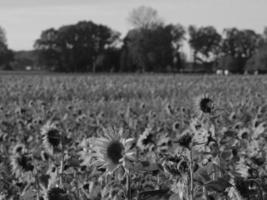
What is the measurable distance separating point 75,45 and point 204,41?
79.5ft

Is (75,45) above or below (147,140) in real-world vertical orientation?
above

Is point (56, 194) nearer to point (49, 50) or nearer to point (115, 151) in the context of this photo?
point (115, 151)

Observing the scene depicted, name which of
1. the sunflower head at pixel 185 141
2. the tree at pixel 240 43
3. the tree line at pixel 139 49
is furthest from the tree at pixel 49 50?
the sunflower head at pixel 185 141

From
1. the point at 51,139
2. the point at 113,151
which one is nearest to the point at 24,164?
the point at 51,139

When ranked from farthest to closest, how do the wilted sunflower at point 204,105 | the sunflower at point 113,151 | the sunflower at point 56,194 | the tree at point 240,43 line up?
the tree at point 240,43, the wilted sunflower at point 204,105, the sunflower at point 56,194, the sunflower at point 113,151

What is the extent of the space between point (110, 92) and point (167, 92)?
5.15 feet

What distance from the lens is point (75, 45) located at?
3344 inches

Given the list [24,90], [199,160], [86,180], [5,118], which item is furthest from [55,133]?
[24,90]

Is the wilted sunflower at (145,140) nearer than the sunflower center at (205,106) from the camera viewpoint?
Yes

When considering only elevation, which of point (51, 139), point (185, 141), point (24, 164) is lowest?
point (24, 164)

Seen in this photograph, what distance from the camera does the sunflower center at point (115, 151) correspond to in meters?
1.83

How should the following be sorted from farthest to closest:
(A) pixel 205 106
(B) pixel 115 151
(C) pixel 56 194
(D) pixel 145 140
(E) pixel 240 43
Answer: (E) pixel 240 43 < (A) pixel 205 106 < (D) pixel 145 140 < (C) pixel 56 194 < (B) pixel 115 151

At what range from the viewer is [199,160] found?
3.02 metres

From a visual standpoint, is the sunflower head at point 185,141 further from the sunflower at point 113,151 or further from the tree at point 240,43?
the tree at point 240,43
